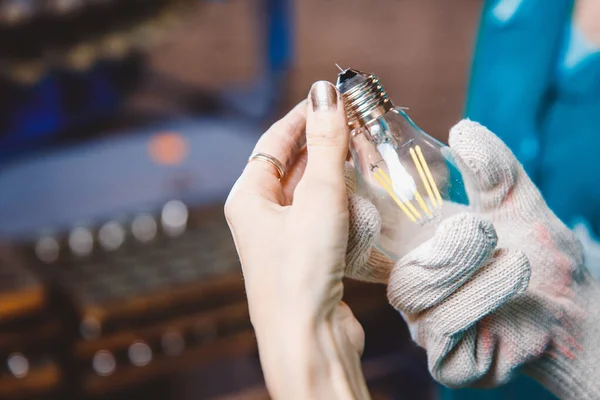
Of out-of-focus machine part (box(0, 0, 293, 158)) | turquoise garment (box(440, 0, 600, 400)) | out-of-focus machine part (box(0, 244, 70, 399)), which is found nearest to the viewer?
turquoise garment (box(440, 0, 600, 400))

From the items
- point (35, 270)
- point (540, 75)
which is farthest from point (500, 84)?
point (35, 270)

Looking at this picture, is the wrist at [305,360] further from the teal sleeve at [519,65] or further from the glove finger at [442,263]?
the teal sleeve at [519,65]

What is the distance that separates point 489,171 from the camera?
1.32 feet

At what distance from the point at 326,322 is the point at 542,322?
0.15 meters

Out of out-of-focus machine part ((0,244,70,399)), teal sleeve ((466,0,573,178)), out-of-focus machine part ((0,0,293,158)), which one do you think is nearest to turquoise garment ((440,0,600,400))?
teal sleeve ((466,0,573,178))

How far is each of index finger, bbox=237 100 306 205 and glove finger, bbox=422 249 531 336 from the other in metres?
0.11

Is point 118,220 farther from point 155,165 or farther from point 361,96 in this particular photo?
point 361,96

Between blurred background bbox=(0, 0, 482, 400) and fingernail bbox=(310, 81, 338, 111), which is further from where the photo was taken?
blurred background bbox=(0, 0, 482, 400)

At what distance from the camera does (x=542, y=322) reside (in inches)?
16.5

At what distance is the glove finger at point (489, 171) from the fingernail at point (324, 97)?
8 centimetres

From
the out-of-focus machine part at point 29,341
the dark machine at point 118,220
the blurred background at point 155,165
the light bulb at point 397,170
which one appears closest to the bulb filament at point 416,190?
the light bulb at point 397,170

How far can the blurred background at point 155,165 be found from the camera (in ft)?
3.46

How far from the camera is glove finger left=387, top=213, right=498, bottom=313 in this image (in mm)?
356

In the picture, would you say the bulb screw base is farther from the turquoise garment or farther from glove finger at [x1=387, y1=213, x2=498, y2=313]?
the turquoise garment
